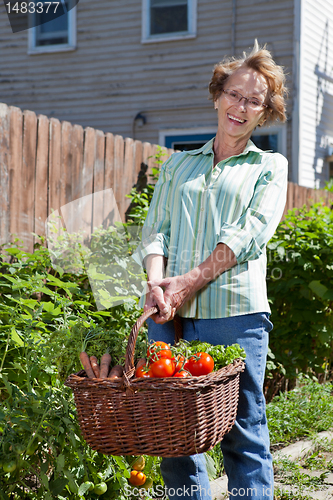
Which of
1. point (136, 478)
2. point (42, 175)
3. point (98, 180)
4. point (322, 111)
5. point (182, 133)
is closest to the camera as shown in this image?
point (136, 478)

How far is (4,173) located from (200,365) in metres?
2.27

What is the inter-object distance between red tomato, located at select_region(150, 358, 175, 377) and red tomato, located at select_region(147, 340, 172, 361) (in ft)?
0.15

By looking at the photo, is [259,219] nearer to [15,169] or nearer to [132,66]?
[15,169]

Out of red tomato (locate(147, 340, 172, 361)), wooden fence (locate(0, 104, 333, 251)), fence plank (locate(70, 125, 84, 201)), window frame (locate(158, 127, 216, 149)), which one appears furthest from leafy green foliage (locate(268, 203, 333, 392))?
window frame (locate(158, 127, 216, 149))

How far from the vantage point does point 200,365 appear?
5.66 feet

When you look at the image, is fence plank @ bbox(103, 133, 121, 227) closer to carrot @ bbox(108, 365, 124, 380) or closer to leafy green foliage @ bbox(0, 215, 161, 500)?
leafy green foliage @ bbox(0, 215, 161, 500)

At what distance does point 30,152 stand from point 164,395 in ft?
8.21

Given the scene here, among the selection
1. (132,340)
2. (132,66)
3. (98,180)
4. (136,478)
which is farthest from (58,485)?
(132,66)

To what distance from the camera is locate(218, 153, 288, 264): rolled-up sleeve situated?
6.36 feet

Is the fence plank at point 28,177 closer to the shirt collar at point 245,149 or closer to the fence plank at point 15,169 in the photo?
the fence plank at point 15,169

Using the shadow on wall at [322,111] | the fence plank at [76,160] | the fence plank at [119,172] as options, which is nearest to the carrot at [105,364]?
the fence plank at [76,160]

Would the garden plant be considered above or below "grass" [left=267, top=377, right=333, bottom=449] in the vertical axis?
above

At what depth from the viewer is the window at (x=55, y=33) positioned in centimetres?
948

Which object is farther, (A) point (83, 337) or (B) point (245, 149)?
(B) point (245, 149)
